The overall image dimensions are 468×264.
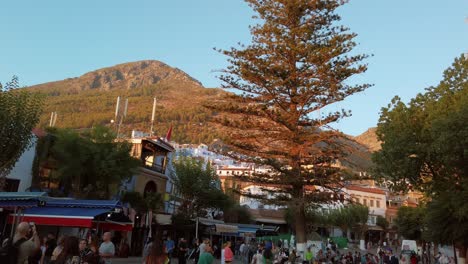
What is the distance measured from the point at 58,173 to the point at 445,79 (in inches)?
861

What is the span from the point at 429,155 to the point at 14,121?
780 inches

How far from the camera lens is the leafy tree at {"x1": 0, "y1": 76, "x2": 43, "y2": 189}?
1792 cm

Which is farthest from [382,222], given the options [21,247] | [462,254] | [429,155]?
[21,247]

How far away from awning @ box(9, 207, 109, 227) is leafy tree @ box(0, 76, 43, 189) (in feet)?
20.0

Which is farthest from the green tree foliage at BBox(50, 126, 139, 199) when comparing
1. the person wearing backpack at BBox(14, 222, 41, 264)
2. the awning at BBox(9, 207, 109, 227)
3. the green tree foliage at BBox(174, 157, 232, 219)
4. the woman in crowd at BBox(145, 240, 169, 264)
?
the woman in crowd at BBox(145, 240, 169, 264)

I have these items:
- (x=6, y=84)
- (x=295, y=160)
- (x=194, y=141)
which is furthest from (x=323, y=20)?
(x=194, y=141)

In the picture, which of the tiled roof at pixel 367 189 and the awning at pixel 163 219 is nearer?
the awning at pixel 163 219

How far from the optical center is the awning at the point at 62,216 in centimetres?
1227

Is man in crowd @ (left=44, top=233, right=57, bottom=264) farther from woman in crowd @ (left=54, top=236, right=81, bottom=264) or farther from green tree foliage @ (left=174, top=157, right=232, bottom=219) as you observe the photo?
green tree foliage @ (left=174, top=157, right=232, bottom=219)

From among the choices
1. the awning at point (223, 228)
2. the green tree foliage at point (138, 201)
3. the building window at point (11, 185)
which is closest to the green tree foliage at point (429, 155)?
the awning at point (223, 228)

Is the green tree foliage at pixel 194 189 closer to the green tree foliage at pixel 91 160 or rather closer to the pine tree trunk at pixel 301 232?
the green tree foliage at pixel 91 160

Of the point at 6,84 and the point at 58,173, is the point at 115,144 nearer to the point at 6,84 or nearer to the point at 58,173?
the point at 58,173

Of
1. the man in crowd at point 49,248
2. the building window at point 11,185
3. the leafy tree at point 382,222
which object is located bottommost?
the man in crowd at point 49,248

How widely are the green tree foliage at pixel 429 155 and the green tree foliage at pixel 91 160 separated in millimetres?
14473
